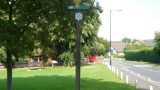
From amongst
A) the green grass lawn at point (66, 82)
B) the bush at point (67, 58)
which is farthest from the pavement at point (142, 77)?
the bush at point (67, 58)

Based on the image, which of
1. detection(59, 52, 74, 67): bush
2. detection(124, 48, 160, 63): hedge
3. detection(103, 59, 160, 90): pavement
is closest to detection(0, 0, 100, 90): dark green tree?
detection(103, 59, 160, 90): pavement

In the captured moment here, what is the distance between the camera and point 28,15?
17875mm

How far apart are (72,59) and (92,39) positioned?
4358mm

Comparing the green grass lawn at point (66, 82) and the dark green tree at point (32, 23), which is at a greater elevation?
the dark green tree at point (32, 23)

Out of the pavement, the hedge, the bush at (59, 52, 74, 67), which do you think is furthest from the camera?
the hedge

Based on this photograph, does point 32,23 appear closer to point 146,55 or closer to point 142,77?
point 142,77

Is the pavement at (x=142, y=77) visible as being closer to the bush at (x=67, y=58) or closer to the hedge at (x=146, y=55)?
the bush at (x=67, y=58)

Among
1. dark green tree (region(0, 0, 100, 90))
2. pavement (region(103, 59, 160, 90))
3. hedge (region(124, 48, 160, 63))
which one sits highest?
dark green tree (region(0, 0, 100, 90))

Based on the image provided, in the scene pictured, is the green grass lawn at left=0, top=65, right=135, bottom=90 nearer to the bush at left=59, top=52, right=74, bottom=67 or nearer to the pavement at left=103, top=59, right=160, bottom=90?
the pavement at left=103, top=59, right=160, bottom=90

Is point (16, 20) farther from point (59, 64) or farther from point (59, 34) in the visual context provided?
point (59, 64)

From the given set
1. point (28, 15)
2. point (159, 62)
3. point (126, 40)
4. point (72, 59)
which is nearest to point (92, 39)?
point (72, 59)

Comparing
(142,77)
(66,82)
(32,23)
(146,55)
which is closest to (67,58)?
(142,77)

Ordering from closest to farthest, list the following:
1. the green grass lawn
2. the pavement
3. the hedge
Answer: the green grass lawn, the pavement, the hedge

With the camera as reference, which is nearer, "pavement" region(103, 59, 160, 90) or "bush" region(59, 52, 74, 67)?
"pavement" region(103, 59, 160, 90)
